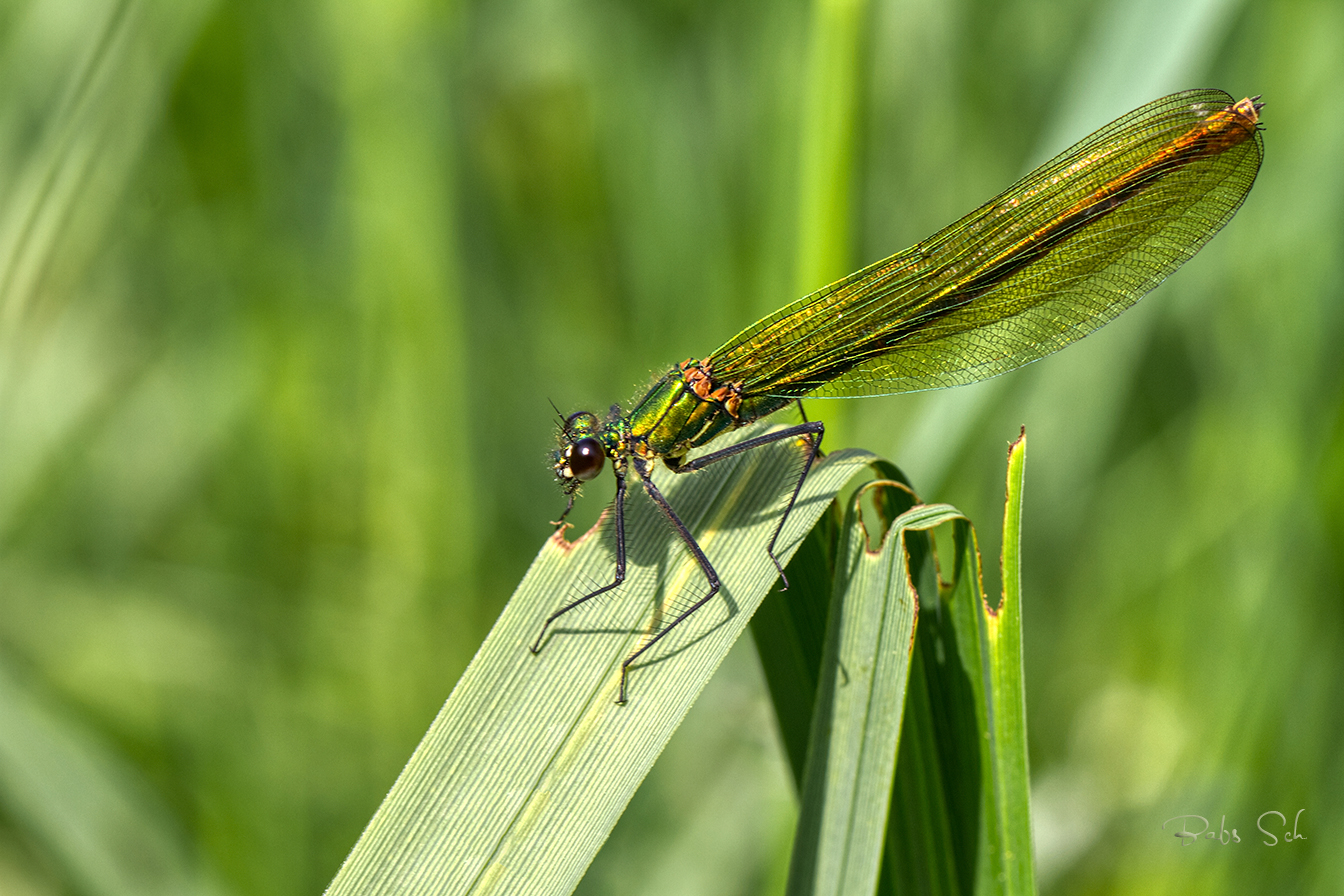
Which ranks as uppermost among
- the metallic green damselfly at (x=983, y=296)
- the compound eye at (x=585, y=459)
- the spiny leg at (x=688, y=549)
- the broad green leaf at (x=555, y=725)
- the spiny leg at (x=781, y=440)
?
the metallic green damselfly at (x=983, y=296)

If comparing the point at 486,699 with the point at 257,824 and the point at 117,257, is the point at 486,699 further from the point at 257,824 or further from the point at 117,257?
the point at 117,257

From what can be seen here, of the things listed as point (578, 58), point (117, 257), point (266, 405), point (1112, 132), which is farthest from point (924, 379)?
point (117, 257)

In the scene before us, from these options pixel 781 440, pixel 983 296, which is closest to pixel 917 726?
pixel 781 440

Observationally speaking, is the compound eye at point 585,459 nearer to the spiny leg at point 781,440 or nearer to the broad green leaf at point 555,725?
the spiny leg at point 781,440

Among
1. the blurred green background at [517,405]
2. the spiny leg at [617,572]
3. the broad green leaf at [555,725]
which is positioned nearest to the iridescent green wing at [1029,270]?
the blurred green background at [517,405]

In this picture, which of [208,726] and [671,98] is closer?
[208,726]

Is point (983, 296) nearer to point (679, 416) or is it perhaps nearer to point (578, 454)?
point (679, 416)

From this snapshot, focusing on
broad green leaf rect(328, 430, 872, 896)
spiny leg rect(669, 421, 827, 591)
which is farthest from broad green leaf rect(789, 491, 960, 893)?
spiny leg rect(669, 421, 827, 591)

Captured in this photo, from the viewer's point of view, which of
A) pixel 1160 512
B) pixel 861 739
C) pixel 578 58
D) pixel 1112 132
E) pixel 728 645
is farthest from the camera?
pixel 578 58
